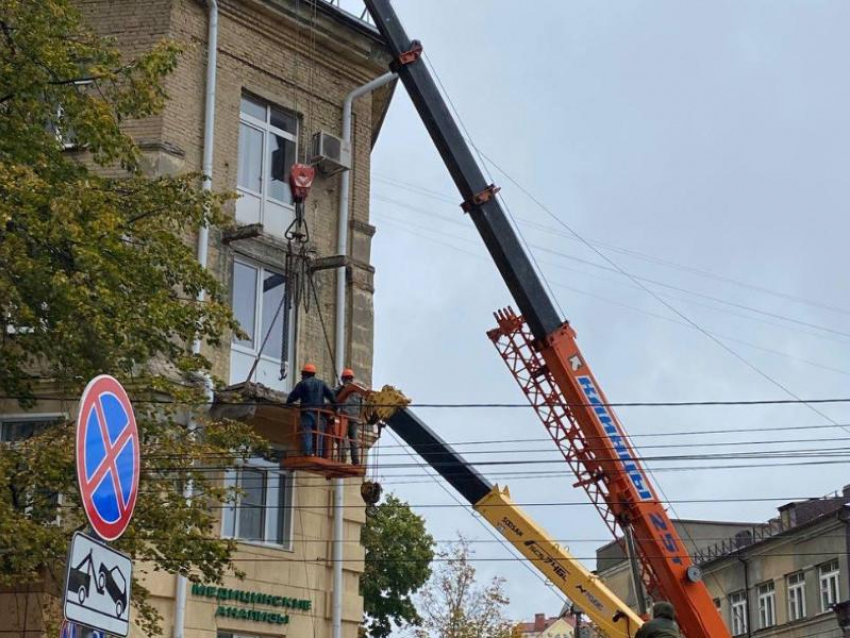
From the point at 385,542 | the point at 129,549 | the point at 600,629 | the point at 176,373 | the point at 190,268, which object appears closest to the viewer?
the point at 129,549

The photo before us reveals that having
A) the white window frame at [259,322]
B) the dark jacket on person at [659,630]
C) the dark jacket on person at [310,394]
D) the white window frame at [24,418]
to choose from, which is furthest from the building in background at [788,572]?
the dark jacket on person at [659,630]

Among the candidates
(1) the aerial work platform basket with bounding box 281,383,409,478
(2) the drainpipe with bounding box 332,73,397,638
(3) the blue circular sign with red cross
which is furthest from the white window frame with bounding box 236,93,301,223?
(3) the blue circular sign with red cross

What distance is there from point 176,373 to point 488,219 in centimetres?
632

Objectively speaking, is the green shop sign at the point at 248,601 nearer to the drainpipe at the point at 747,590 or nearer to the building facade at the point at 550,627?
the drainpipe at the point at 747,590

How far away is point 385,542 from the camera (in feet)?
157

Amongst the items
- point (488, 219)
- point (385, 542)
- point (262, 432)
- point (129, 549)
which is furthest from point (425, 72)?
point (385, 542)

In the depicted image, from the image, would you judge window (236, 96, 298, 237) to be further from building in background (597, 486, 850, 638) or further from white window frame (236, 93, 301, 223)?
building in background (597, 486, 850, 638)

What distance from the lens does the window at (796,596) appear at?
49.1m

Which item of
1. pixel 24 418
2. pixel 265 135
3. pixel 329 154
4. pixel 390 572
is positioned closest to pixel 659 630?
pixel 24 418

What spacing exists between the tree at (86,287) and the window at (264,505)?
16.8 feet

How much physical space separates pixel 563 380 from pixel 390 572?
23.7m

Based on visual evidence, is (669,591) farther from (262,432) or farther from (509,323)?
(262,432)

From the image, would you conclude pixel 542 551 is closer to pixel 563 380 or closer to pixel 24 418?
pixel 563 380

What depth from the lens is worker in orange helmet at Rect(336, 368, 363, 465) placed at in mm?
22719
